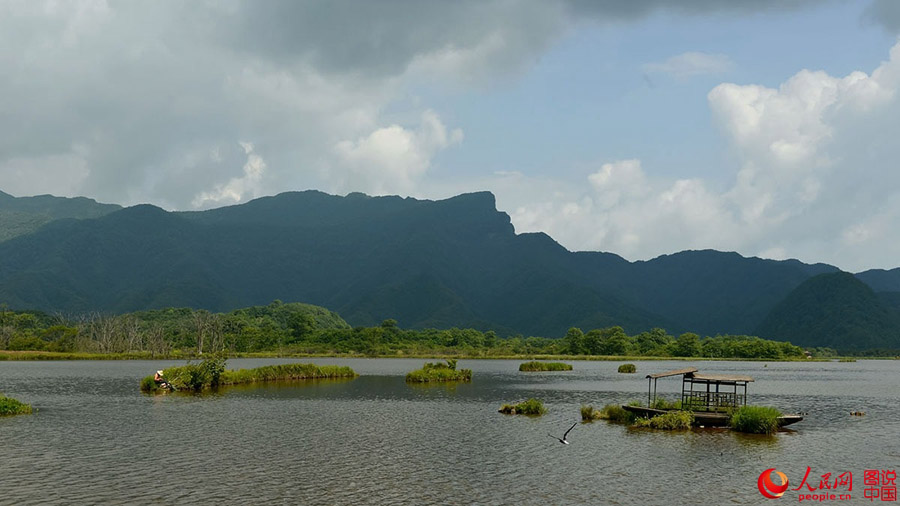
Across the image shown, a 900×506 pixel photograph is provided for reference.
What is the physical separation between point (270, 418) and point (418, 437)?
15.3 m

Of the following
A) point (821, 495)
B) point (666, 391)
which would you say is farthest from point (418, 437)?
point (666, 391)

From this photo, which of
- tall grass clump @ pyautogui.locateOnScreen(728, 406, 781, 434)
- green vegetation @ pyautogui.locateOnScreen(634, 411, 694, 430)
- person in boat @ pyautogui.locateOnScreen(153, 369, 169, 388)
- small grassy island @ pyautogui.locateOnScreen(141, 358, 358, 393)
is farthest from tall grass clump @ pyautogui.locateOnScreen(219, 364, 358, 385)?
tall grass clump @ pyautogui.locateOnScreen(728, 406, 781, 434)

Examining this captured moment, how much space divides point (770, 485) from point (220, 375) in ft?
245

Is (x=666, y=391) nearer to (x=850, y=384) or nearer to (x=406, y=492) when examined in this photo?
(x=850, y=384)

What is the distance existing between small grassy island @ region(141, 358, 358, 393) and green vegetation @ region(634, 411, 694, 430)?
5524cm

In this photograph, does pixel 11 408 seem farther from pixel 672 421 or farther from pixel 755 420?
pixel 755 420

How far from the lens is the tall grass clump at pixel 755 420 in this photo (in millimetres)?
52688

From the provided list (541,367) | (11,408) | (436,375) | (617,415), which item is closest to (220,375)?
(436,375)

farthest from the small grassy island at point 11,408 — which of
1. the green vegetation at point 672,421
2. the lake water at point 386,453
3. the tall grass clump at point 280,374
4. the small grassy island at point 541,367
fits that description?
the small grassy island at point 541,367

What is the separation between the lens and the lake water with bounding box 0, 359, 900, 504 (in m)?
32.1

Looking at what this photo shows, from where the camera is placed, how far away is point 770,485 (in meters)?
35.0

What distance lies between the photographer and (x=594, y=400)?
7644cm

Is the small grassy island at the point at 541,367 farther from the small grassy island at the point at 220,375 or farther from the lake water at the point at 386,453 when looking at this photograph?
the lake water at the point at 386,453

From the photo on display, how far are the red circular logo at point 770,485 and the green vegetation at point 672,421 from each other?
51.4 feet
